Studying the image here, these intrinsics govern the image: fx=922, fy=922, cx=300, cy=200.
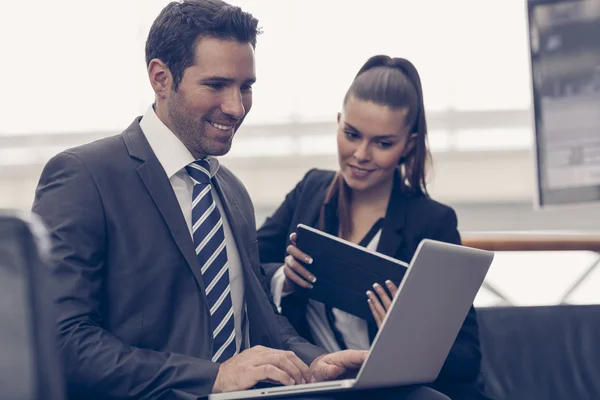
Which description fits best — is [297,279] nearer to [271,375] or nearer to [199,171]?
[199,171]

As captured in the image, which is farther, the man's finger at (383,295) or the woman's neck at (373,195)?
the woman's neck at (373,195)

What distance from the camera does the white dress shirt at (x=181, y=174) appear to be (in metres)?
1.96

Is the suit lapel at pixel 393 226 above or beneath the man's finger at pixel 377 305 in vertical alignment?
above

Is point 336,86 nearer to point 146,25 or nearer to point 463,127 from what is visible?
point 463,127

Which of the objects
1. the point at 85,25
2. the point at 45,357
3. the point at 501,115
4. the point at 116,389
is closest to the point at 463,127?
the point at 501,115

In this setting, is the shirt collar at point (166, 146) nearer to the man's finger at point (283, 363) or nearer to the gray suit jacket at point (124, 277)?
the gray suit jacket at point (124, 277)

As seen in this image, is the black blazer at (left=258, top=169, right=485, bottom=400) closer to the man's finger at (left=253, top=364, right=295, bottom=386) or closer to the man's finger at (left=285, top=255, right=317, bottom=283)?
the man's finger at (left=285, top=255, right=317, bottom=283)

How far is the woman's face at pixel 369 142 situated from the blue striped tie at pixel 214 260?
53 centimetres

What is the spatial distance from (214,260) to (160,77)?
421 mm

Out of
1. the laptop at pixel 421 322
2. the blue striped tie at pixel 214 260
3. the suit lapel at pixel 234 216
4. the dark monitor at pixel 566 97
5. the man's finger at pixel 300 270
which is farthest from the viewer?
the dark monitor at pixel 566 97

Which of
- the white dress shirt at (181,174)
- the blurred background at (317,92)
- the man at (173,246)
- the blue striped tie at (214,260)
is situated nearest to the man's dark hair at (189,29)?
the man at (173,246)

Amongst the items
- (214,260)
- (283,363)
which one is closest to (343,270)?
(214,260)

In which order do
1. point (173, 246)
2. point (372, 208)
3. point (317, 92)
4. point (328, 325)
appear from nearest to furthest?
point (173, 246), point (328, 325), point (372, 208), point (317, 92)

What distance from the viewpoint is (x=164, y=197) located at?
1.88m
